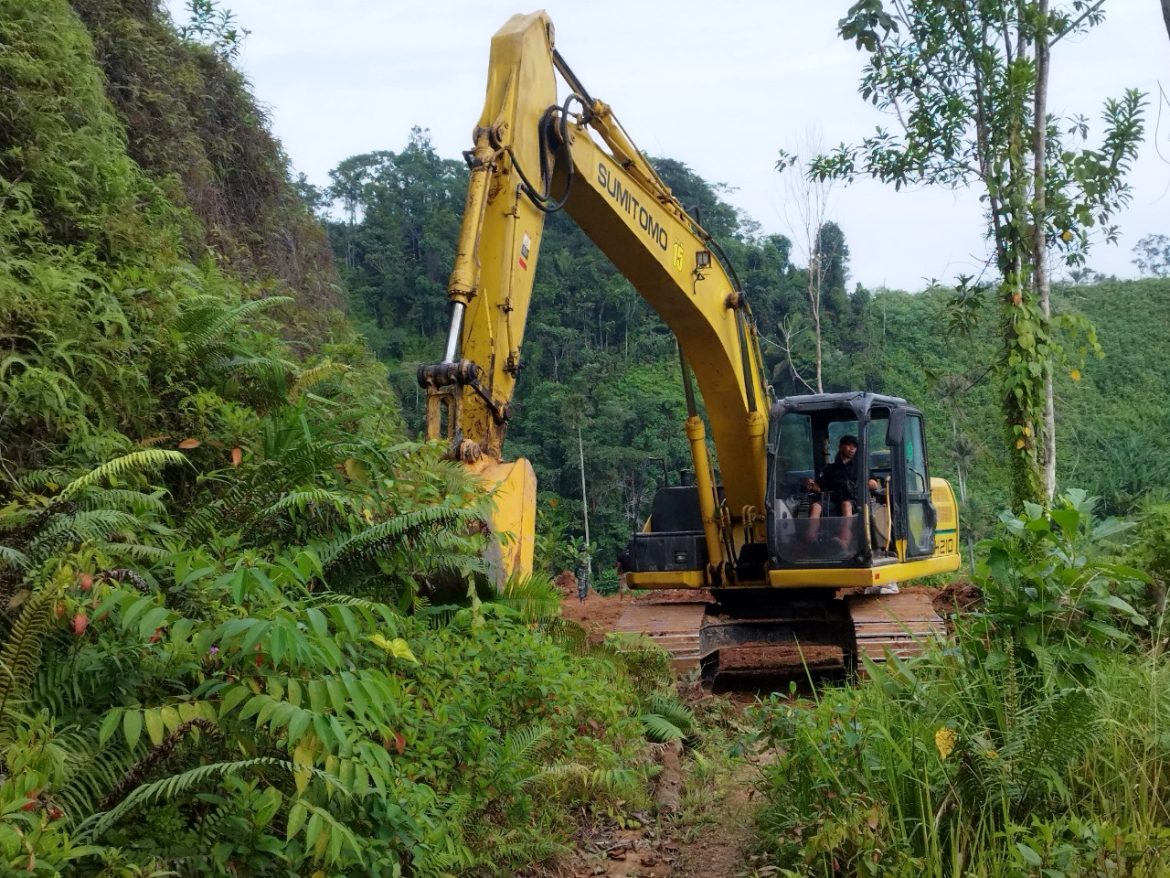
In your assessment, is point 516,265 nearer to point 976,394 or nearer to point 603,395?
point 603,395

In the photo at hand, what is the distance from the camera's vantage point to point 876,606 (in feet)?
29.3

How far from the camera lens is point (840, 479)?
8.77m

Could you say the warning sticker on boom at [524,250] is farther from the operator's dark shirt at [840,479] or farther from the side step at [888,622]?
the side step at [888,622]

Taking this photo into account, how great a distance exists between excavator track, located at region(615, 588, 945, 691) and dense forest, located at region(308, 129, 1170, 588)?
23901 millimetres

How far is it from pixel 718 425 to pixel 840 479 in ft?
3.76

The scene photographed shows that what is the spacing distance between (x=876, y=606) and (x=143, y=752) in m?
6.90

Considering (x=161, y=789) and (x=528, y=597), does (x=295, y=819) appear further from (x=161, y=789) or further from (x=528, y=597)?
(x=528, y=597)

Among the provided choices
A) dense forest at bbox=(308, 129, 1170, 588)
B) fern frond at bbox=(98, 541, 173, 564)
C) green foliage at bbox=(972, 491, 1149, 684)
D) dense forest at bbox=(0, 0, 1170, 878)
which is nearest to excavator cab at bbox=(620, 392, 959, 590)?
dense forest at bbox=(0, 0, 1170, 878)

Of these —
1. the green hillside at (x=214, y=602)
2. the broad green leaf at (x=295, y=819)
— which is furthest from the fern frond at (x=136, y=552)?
the broad green leaf at (x=295, y=819)

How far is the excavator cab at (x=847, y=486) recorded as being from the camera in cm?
856

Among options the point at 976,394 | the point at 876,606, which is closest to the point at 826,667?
the point at 876,606

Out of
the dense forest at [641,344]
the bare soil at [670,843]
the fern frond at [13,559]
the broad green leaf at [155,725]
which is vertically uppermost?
the dense forest at [641,344]

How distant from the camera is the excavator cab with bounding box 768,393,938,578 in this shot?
8562 millimetres

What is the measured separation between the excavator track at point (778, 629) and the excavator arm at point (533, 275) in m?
0.50
